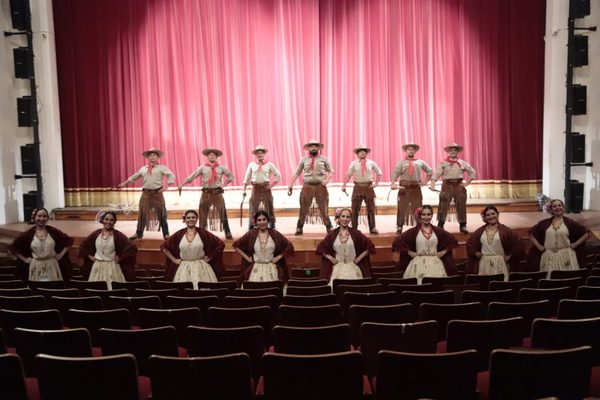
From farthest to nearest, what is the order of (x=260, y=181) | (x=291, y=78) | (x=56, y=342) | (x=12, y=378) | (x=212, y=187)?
(x=291, y=78) → (x=260, y=181) → (x=212, y=187) → (x=56, y=342) → (x=12, y=378)

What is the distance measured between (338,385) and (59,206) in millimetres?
12163

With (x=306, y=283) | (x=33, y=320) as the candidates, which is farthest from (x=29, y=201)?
(x=33, y=320)

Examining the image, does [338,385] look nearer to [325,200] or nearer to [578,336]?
[578,336]

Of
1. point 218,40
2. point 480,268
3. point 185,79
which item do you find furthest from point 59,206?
point 480,268

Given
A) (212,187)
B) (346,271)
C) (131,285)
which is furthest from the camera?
(212,187)

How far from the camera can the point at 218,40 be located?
14.0 meters

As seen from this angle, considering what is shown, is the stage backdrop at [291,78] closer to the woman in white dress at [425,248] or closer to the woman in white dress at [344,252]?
the woman in white dress at [425,248]

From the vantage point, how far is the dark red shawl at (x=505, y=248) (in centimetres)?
709

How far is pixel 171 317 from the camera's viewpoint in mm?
4191

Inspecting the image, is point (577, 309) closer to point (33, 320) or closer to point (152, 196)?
point (33, 320)

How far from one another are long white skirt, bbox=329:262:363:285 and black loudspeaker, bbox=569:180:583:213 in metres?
6.95

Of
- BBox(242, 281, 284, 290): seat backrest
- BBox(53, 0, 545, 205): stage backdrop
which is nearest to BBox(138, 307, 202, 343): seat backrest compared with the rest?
BBox(242, 281, 284, 290): seat backrest

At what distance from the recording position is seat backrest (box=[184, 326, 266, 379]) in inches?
135

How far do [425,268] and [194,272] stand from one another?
278cm
